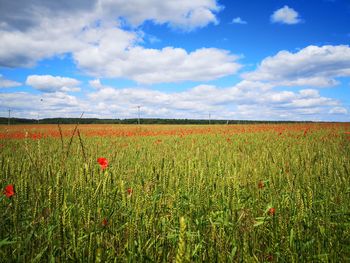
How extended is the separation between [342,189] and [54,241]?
11.7ft

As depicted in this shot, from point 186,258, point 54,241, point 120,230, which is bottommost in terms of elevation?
point 120,230

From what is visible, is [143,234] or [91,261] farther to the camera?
[143,234]

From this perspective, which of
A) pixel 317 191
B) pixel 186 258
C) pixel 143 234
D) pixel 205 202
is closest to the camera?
pixel 186 258

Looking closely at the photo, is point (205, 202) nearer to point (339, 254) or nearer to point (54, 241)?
point (339, 254)

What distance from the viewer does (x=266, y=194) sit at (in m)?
3.39

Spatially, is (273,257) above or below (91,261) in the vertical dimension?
below

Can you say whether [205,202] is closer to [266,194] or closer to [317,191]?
[266,194]

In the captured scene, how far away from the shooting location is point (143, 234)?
1.81m

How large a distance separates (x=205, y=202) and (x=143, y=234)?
4.36 feet

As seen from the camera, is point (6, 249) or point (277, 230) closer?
point (6, 249)

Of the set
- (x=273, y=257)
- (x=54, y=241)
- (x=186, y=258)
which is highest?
(x=186, y=258)

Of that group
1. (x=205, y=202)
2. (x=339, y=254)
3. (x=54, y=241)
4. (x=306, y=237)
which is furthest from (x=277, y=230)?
(x=54, y=241)

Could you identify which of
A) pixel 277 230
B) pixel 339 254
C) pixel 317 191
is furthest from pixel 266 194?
pixel 339 254

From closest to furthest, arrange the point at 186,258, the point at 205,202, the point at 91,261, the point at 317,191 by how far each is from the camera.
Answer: the point at 186,258
the point at 91,261
the point at 205,202
the point at 317,191
